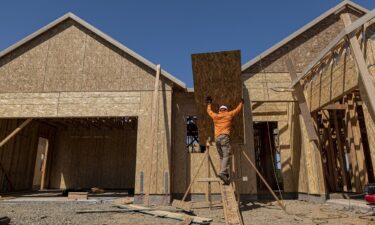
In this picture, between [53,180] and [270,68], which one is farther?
[53,180]

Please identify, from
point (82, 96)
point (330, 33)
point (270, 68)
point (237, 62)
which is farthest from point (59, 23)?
point (330, 33)

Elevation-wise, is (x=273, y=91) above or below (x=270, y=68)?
below

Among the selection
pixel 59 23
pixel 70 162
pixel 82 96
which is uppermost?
pixel 59 23

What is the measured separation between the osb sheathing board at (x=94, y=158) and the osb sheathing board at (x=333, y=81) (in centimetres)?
1269

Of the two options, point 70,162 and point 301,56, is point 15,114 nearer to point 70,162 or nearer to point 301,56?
point 70,162

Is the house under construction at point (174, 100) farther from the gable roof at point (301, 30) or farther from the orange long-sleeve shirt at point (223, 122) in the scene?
the orange long-sleeve shirt at point (223, 122)

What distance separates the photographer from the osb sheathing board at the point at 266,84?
36.4 ft

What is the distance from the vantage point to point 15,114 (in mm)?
10953

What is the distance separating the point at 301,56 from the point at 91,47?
30.0 ft

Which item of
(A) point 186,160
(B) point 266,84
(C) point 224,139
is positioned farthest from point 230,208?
(B) point 266,84

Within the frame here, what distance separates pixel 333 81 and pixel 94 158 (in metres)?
15.6

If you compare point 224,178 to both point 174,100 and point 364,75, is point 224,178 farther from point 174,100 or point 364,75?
point 174,100

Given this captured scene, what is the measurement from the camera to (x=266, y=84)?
1130cm

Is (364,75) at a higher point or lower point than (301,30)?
lower
